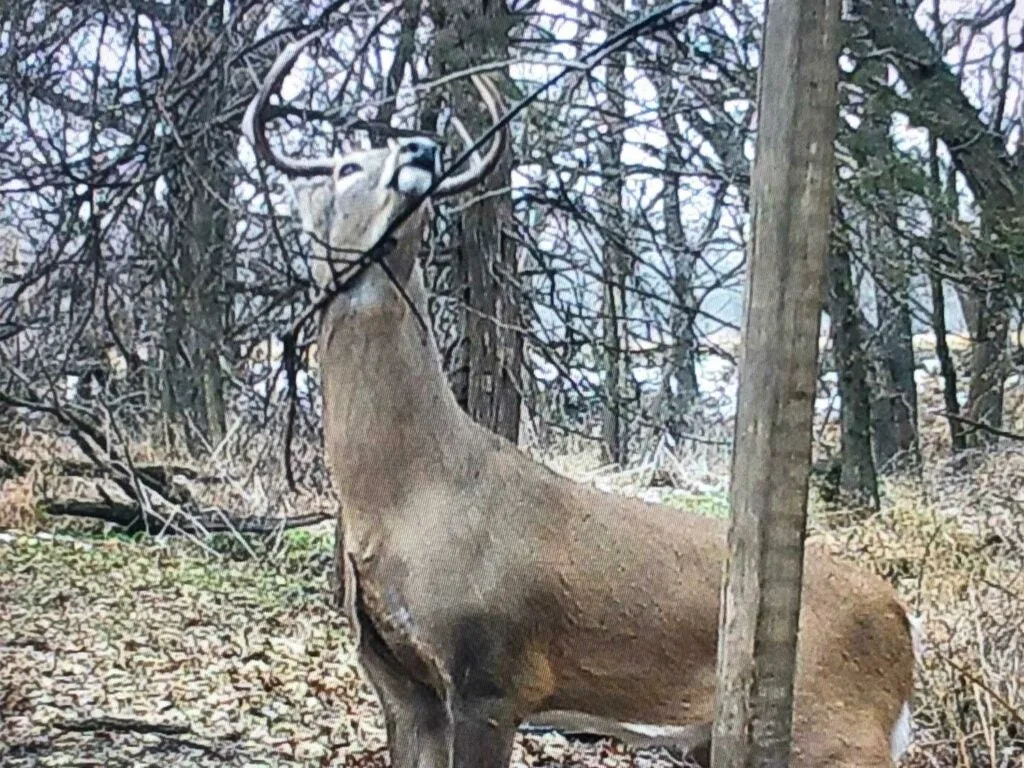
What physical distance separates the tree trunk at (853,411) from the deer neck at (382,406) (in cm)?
514

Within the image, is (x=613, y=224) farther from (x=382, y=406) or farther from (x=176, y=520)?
(x=382, y=406)

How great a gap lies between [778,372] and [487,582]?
132cm

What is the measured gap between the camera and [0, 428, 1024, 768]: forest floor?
198 inches

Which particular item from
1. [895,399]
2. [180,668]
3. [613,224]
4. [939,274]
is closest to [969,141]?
[939,274]

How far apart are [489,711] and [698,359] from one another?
4099 millimetres

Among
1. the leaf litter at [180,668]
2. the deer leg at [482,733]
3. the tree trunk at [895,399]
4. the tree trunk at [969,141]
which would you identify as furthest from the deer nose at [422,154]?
the tree trunk at [895,399]

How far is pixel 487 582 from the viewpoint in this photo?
352 cm

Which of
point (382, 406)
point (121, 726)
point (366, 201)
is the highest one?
point (366, 201)

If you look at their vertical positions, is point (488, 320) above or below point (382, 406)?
above

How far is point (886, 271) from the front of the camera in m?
6.17

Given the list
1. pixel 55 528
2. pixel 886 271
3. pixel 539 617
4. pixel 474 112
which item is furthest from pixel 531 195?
pixel 55 528

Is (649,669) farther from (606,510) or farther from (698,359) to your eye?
(698,359)

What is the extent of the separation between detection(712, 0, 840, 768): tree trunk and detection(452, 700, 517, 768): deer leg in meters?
1.15

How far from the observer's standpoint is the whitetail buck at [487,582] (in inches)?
139
